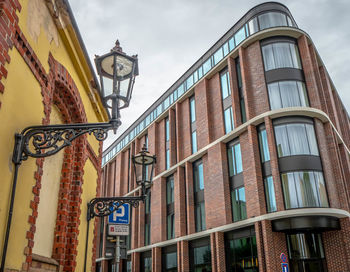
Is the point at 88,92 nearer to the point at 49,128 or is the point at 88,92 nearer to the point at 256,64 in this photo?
the point at 49,128

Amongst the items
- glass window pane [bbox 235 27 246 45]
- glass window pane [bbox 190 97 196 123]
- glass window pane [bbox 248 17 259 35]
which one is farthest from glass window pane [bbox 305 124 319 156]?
glass window pane [bbox 190 97 196 123]

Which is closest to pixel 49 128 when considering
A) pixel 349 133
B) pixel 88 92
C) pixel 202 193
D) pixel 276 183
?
pixel 88 92

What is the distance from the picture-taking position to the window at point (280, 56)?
→ 21.7m

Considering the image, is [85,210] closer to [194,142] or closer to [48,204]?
[48,204]

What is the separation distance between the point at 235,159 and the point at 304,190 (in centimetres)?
509

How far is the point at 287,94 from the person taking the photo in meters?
20.7

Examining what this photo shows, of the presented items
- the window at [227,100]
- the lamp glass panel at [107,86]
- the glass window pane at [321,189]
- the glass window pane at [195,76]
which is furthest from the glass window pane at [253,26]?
the lamp glass panel at [107,86]

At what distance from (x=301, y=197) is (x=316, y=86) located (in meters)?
7.34

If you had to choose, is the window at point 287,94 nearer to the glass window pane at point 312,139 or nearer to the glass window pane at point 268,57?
the glass window pane at point 268,57

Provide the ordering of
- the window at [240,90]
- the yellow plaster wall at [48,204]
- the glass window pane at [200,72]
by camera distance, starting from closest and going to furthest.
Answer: the yellow plaster wall at [48,204] < the window at [240,90] < the glass window pane at [200,72]

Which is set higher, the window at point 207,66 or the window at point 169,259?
the window at point 207,66

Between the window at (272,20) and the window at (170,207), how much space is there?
14.3 meters

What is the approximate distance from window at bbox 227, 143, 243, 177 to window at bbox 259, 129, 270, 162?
1.65 metres

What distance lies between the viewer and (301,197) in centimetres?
1825
